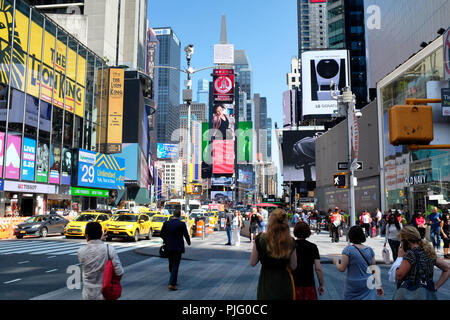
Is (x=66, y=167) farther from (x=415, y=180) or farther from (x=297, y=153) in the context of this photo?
(x=297, y=153)

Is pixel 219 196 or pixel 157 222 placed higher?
pixel 219 196

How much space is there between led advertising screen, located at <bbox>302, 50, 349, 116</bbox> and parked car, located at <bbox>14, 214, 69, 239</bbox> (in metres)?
72.5

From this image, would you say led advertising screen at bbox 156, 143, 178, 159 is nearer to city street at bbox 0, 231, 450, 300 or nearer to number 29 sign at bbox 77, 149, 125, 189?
number 29 sign at bbox 77, 149, 125, 189

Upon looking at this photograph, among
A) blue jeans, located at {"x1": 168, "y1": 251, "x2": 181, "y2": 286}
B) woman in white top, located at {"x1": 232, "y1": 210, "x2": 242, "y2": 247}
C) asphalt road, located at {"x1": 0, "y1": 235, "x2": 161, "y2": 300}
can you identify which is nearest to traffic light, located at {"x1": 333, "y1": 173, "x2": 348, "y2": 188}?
woman in white top, located at {"x1": 232, "y1": 210, "x2": 242, "y2": 247}

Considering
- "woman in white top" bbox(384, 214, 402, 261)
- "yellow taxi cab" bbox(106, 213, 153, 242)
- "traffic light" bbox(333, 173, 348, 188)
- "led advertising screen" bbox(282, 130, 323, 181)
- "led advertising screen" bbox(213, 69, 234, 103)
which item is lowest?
"yellow taxi cab" bbox(106, 213, 153, 242)

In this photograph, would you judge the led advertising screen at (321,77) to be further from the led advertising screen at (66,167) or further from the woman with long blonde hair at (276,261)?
the woman with long blonde hair at (276,261)

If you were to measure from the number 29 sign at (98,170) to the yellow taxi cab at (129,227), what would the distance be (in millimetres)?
26757

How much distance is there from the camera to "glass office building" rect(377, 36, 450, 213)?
97.1ft

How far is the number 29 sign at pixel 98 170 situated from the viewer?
161 feet

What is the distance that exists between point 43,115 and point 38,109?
120 cm

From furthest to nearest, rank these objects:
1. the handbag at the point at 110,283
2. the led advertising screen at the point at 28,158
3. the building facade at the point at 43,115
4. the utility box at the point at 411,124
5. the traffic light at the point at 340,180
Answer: the led advertising screen at the point at 28,158, the building facade at the point at 43,115, the traffic light at the point at 340,180, the utility box at the point at 411,124, the handbag at the point at 110,283

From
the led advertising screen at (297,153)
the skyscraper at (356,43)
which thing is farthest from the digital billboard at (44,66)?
the skyscraper at (356,43)

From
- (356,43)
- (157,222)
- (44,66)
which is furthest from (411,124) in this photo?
(356,43)

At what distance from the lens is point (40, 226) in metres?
24.5
